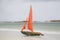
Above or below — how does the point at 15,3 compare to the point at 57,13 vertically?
above

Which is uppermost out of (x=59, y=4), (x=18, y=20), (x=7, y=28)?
(x=59, y=4)

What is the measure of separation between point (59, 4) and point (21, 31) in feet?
2.01

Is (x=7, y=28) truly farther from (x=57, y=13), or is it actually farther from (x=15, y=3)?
(x=57, y=13)

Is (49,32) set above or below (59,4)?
below

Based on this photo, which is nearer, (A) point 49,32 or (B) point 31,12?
(A) point 49,32

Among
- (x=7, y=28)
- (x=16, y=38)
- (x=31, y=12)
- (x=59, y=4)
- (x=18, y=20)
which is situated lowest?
(x=16, y=38)

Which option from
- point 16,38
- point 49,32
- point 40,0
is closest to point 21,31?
point 16,38

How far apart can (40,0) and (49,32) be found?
451mm

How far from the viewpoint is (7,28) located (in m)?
1.69

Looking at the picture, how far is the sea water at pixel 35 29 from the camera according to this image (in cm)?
149

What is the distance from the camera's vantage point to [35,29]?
157cm

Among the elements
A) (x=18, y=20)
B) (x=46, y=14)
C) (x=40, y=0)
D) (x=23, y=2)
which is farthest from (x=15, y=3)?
(x=46, y=14)

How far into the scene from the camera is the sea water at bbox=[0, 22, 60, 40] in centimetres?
149

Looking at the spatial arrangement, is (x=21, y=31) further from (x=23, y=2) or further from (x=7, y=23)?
(x=23, y=2)
